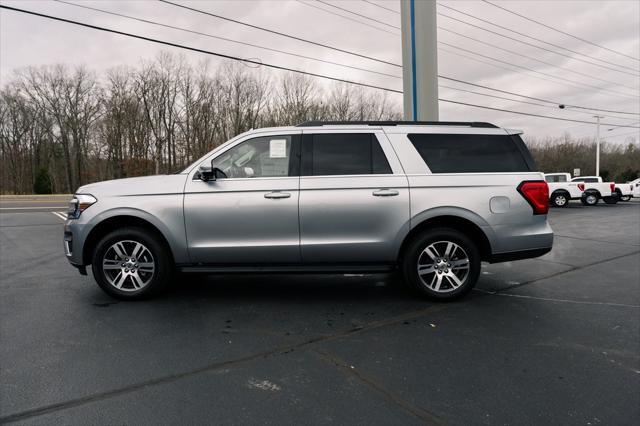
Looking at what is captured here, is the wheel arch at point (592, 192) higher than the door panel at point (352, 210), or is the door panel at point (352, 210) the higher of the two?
the door panel at point (352, 210)

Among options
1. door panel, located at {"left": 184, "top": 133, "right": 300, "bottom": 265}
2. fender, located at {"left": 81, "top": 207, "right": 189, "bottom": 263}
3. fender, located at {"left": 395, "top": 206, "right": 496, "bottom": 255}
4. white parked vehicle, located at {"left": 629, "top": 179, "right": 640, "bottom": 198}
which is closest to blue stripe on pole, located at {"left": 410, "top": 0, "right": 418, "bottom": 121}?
fender, located at {"left": 395, "top": 206, "right": 496, "bottom": 255}

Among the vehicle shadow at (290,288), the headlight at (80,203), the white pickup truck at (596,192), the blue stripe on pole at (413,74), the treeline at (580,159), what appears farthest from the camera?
the treeline at (580,159)

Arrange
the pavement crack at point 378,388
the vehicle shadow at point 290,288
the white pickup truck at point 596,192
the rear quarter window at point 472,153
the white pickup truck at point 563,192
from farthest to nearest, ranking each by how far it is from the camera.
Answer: the white pickup truck at point 596,192 < the white pickup truck at point 563,192 < the vehicle shadow at point 290,288 < the rear quarter window at point 472,153 < the pavement crack at point 378,388

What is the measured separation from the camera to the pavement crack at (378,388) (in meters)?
2.47

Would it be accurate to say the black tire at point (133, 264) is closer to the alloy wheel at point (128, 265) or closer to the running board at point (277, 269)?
the alloy wheel at point (128, 265)

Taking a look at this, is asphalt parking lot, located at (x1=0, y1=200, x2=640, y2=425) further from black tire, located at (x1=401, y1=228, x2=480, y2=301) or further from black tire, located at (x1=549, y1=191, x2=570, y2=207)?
black tire, located at (x1=549, y1=191, x2=570, y2=207)

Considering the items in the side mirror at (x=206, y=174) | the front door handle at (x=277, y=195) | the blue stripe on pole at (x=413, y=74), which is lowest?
the front door handle at (x=277, y=195)

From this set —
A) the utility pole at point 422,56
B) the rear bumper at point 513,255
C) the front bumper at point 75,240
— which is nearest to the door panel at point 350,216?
the rear bumper at point 513,255

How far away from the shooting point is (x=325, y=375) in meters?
2.99

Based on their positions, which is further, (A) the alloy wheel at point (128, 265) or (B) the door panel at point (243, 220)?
(A) the alloy wheel at point (128, 265)

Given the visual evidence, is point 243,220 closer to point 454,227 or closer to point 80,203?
point 80,203

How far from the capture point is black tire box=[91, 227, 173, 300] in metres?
4.59

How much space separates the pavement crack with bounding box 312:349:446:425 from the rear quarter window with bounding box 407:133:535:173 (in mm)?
2493

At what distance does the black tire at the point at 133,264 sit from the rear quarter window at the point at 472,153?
3.18m
